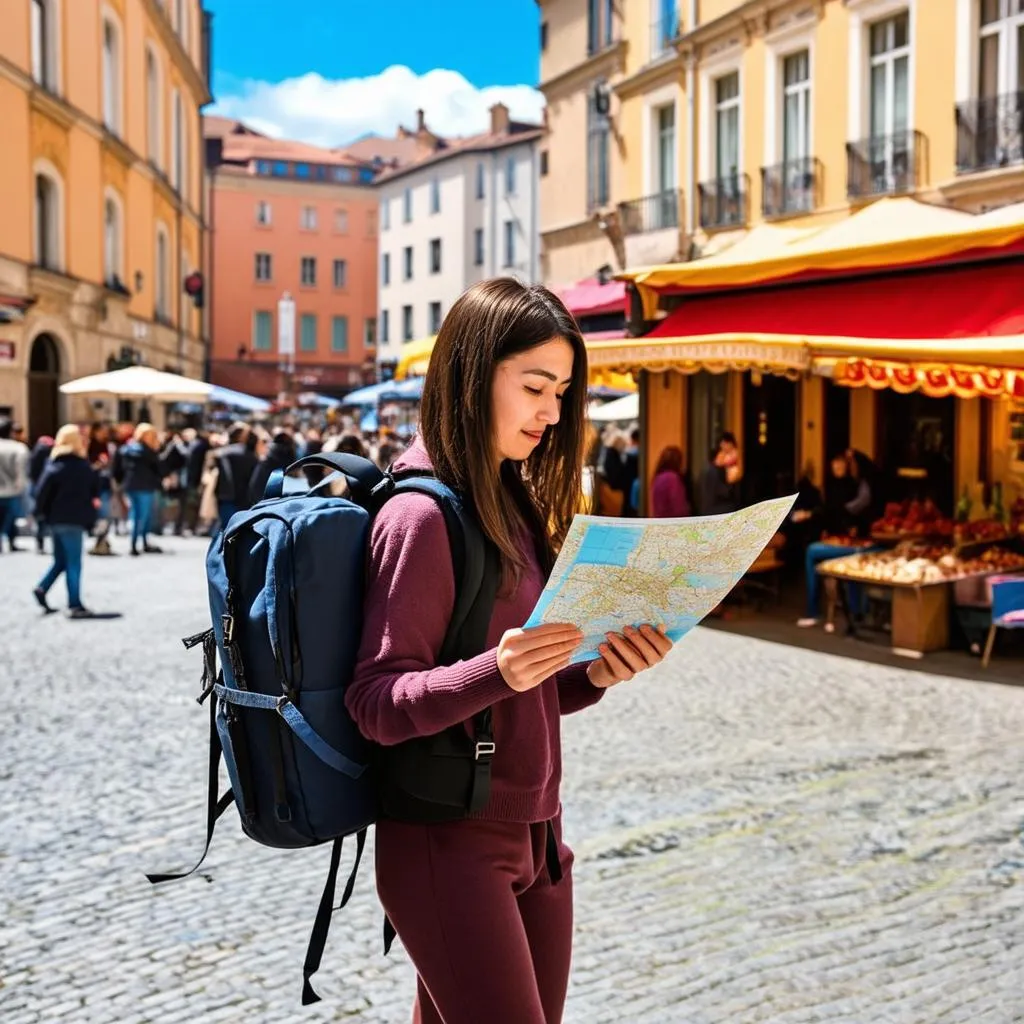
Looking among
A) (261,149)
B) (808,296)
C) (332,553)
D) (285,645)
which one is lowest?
(285,645)

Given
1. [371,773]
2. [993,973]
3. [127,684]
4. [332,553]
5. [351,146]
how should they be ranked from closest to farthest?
1. [332,553]
2. [371,773]
3. [993,973]
4. [127,684]
5. [351,146]

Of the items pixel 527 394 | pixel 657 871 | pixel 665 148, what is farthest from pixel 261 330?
pixel 527 394

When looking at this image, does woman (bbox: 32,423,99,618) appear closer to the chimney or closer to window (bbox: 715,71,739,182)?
window (bbox: 715,71,739,182)

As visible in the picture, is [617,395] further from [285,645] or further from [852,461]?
[285,645]

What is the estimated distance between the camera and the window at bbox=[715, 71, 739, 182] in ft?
71.3

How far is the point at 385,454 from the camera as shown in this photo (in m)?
22.5

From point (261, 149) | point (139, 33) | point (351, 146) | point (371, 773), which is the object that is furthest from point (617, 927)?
point (351, 146)

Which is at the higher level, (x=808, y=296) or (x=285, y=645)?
(x=808, y=296)

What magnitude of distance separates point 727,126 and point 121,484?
1161 centimetres

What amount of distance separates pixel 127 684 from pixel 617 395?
1489 cm

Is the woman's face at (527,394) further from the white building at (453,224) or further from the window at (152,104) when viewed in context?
the white building at (453,224)

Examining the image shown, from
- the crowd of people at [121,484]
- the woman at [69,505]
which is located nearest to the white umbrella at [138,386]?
the crowd of people at [121,484]

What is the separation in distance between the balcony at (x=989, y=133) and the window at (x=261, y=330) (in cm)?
5522

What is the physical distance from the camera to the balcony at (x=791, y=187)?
1950 cm
